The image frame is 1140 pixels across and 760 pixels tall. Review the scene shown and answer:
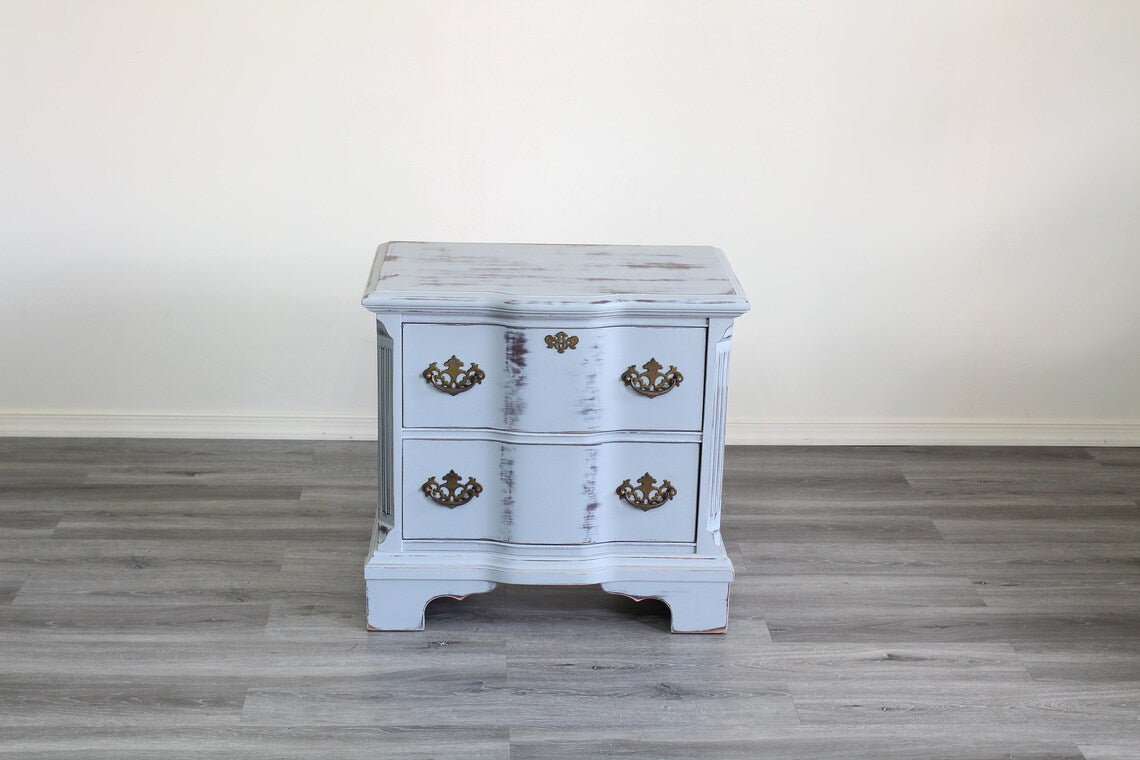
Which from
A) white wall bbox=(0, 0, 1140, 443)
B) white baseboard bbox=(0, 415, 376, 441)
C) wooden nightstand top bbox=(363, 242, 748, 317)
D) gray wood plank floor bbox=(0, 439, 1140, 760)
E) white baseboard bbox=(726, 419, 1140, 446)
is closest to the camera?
gray wood plank floor bbox=(0, 439, 1140, 760)

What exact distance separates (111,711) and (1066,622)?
1840 millimetres

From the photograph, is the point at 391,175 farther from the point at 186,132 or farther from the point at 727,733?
the point at 727,733

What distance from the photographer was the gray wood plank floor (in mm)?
2082

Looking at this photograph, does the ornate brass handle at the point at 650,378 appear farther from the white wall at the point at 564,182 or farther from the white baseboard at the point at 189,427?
the white baseboard at the point at 189,427

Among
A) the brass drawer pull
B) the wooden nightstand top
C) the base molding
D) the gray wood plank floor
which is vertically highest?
the wooden nightstand top

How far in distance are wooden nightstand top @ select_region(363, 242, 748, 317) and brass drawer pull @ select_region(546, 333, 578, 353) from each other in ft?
0.16

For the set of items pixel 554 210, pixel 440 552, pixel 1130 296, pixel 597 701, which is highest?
pixel 554 210

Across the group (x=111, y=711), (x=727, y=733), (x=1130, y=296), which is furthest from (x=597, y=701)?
(x=1130, y=296)

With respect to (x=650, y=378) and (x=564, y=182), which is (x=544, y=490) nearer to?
(x=650, y=378)

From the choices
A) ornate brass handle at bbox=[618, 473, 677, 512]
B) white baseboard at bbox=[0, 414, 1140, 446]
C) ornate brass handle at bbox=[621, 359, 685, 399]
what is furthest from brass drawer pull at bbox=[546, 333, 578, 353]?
white baseboard at bbox=[0, 414, 1140, 446]

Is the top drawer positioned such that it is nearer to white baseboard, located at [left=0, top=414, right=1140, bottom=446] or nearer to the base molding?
the base molding

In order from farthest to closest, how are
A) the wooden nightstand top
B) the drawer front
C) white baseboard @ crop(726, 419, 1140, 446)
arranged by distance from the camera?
white baseboard @ crop(726, 419, 1140, 446) → the drawer front → the wooden nightstand top

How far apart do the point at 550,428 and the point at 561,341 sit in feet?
0.57

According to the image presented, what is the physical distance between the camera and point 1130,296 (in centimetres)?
333
